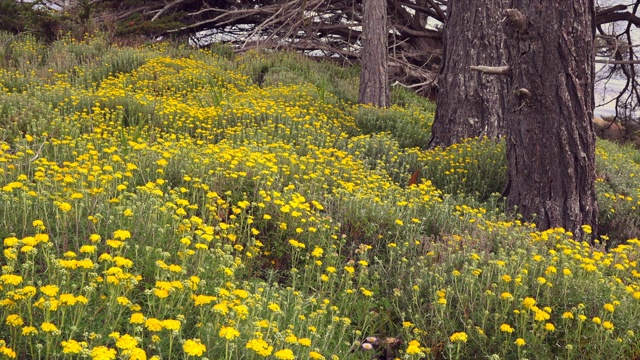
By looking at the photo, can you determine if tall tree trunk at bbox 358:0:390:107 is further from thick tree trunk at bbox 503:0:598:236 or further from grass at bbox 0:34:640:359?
thick tree trunk at bbox 503:0:598:236

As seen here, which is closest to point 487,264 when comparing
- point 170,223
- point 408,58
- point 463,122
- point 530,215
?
point 530,215

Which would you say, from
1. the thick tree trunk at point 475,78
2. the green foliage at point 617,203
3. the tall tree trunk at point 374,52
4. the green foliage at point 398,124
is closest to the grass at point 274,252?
the green foliage at point 617,203

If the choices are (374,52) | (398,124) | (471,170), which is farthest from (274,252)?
(374,52)

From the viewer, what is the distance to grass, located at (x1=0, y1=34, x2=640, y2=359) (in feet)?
8.64

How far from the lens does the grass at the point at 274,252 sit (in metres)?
2.63

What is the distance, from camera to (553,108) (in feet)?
16.4

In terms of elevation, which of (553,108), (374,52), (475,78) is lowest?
(553,108)

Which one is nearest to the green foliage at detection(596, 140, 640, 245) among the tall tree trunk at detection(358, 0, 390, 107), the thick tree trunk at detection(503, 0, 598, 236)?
the thick tree trunk at detection(503, 0, 598, 236)

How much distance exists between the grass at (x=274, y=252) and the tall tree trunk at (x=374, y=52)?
2.43 m

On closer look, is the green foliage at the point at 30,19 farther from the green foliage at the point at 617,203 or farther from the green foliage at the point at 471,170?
the green foliage at the point at 617,203

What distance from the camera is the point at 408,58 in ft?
46.5

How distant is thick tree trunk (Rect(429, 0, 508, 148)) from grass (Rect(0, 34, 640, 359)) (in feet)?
1.92

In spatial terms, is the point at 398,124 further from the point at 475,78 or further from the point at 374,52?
the point at 374,52

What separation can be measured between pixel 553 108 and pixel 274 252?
2710 millimetres
